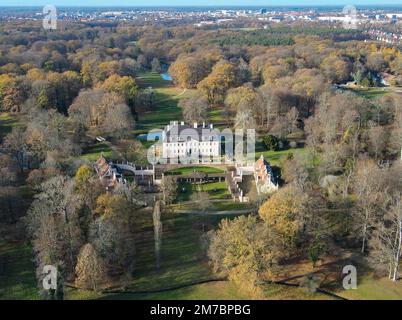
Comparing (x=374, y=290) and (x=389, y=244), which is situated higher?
(x=389, y=244)

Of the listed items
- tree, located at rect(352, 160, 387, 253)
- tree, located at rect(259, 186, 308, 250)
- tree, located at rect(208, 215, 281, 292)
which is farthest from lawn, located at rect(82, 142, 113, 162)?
tree, located at rect(352, 160, 387, 253)

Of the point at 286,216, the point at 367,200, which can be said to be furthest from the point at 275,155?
the point at 286,216

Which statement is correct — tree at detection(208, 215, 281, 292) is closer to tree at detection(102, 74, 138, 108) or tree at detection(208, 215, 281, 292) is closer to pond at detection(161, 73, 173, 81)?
tree at detection(102, 74, 138, 108)

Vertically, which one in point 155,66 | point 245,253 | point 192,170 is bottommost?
point 192,170

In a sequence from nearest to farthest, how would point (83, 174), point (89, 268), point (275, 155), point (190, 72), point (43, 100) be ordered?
1. point (89, 268)
2. point (83, 174)
3. point (275, 155)
4. point (43, 100)
5. point (190, 72)

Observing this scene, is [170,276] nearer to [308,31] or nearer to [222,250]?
[222,250]

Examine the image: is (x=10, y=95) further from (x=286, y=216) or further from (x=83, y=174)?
(x=286, y=216)

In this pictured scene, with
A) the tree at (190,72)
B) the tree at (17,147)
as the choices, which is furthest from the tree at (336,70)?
the tree at (17,147)
